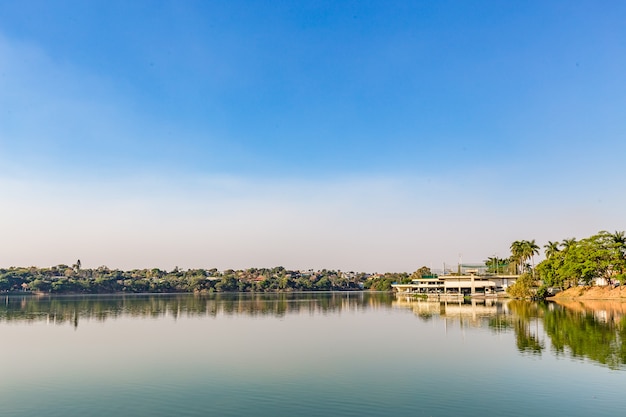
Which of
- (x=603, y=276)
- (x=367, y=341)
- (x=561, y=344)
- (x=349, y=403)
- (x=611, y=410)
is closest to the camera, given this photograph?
(x=611, y=410)

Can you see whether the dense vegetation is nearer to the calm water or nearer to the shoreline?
the shoreline

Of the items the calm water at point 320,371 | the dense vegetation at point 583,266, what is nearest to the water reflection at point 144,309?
the calm water at point 320,371

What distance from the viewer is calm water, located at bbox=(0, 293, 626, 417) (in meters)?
26.8

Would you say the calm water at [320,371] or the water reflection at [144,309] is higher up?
the calm water at [320,371]

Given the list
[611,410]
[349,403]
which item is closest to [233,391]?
[349,403]

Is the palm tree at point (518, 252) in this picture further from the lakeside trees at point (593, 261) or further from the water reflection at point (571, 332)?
the water reflection at point (571, 332)

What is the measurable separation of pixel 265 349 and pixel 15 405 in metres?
24.0

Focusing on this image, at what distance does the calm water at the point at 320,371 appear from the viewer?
26.8 metres

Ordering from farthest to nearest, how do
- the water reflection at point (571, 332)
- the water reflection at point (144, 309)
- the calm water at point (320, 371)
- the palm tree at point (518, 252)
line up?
the palm tree at point (518, 252), the water reflection at point (144, 309), the water reflection at point (571, 332), the calm water at point (320, 371)

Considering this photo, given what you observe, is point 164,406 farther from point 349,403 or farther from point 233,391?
point 349,403

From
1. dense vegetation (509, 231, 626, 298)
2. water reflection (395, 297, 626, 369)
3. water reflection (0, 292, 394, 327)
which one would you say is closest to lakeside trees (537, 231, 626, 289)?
dense vegetation (509, 231, 626, 298)

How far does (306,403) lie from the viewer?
89.4ft

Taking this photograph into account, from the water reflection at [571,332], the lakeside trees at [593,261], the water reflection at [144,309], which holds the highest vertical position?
the lakeside trees at [593,261]

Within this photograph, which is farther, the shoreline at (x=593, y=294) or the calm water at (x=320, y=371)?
the shoreline at (x=593, y=294)
